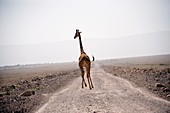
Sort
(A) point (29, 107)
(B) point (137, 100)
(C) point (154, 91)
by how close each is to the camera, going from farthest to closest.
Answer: (C) point (154, 91), (A) point (29, 107), (B) point (137, 100)

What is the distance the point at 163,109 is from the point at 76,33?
1246 cm

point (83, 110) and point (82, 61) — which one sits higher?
point (82, 61)

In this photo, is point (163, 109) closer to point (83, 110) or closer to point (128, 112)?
point (128, 112)

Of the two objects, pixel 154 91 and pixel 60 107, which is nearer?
pixel 60 107

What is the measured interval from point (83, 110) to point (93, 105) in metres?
1.03

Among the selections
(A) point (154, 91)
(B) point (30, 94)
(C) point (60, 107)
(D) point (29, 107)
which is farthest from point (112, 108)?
(B) point (30, 94)

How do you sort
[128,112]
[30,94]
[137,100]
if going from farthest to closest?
1. [30,94]
2. [137,100]
3. [128,112]

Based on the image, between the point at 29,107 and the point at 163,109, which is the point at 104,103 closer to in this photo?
the point at 163,109

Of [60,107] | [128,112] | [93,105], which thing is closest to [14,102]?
[60,107]

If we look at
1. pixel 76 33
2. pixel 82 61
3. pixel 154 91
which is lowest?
pixel 154 91

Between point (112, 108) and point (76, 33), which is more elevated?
point (76, 33)

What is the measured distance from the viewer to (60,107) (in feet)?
48.1

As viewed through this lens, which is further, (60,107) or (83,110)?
(60,107)

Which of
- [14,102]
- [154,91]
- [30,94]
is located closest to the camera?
[14,102]
